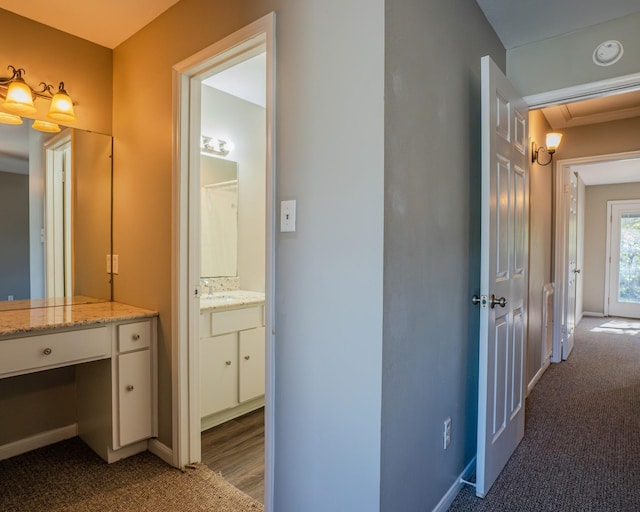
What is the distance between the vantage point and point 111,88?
8.32ft

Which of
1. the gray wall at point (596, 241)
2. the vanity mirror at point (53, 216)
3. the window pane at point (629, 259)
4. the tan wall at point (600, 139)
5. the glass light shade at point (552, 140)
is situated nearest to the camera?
the vanity mirror at point (53, 216)

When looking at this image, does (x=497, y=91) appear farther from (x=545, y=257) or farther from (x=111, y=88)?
(x=545, y=257)

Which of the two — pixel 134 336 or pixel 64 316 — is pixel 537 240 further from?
pixel 64 316

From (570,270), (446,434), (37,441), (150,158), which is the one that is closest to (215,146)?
(150,158)

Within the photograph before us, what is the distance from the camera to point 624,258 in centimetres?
692

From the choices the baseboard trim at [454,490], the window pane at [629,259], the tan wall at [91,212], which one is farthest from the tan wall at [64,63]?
the window pane at [629,259]

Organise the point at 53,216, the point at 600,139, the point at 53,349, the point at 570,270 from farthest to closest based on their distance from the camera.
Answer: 1. the point at 570,270
2. the point at 600,139
3. the point at 53,216
4. the point at 53,349

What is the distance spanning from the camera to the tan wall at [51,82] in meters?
2.19

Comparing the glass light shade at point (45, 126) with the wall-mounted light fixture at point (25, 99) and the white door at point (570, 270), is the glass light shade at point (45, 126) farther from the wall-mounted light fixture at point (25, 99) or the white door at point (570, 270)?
the white door at point (570, 270)

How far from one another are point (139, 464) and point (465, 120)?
2.51 metres

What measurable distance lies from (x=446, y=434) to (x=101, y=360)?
185cm

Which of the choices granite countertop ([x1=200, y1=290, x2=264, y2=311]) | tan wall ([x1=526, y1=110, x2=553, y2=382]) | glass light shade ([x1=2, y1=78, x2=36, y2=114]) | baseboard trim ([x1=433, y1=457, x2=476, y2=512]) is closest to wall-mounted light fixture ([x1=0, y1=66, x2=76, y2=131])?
glass light shade ([x1=2, y1=78, x2=36, y2=114])

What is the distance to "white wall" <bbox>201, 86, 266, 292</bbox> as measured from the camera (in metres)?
3.31

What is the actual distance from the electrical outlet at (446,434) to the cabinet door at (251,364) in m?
1.54
